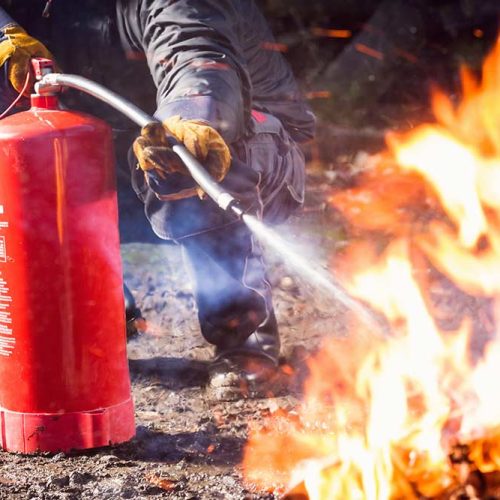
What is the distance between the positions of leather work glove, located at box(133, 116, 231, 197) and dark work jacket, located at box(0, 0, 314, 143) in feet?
0.96

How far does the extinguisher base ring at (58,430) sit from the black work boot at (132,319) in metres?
1.47

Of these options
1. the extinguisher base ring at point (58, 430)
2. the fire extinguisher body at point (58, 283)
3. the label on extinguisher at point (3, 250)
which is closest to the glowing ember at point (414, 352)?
the extinguisher base ring at point (58, 430)

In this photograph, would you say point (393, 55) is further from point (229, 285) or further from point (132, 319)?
point (229, 285)

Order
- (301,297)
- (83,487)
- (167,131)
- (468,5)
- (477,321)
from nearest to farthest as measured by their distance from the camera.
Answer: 1. (83,487)
2. (167,131)
3. (477,321)
4. (301,297)
5. (468,5)

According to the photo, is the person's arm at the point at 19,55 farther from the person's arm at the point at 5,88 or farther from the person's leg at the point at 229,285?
the person's leg at the point at 229,285

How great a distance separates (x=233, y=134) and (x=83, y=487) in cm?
152

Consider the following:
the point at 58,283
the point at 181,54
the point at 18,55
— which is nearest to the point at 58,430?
the point at 58,283

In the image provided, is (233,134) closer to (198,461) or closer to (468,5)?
(198,461)

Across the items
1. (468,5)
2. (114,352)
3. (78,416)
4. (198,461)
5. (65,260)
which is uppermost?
(468,5)

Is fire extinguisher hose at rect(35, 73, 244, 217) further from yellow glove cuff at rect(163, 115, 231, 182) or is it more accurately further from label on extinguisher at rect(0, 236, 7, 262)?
label on extinguisher at rect(0, 236, 7, 262)

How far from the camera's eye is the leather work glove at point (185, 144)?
2934mm

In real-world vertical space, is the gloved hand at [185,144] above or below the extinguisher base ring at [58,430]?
above

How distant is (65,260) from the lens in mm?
2975

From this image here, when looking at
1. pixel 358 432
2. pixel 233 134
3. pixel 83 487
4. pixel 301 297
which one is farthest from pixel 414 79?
pixel 83 487
